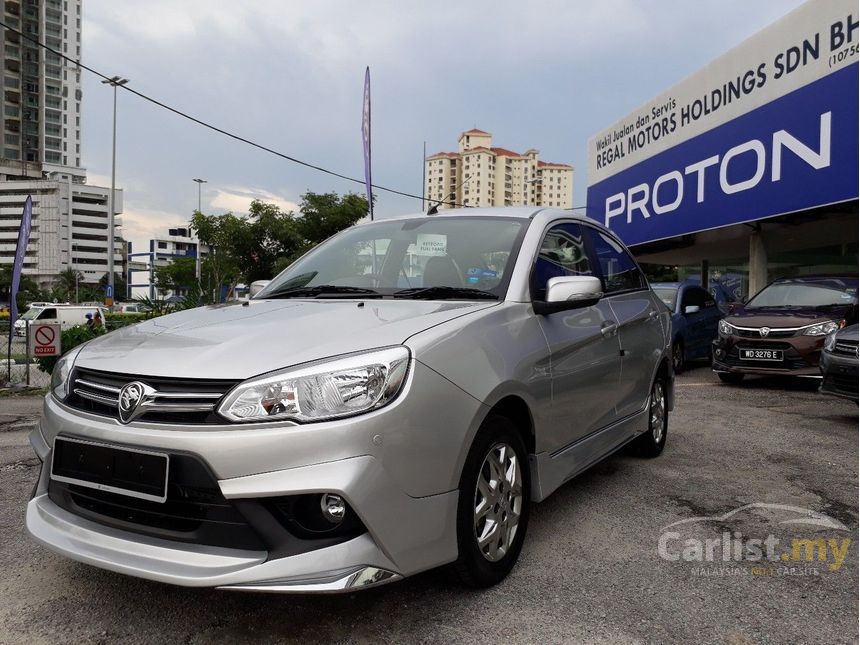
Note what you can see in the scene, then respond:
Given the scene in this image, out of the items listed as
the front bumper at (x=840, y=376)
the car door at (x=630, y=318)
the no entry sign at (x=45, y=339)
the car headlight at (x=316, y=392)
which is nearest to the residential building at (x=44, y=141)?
the no entry sign at (x=45, y=339)

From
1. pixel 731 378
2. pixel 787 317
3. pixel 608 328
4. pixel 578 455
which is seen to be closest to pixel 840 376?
pixel 787 317

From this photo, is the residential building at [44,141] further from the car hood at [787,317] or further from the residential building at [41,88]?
the car hood at [787,317]

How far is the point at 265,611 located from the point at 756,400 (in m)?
6.80

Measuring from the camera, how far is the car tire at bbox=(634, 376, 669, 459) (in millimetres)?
4625

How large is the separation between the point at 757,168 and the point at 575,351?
10.7 meters

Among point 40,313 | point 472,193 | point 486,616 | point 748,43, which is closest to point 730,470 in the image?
point 486,616

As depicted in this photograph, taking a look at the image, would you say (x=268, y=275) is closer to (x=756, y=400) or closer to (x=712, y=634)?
(x=756, y=400)

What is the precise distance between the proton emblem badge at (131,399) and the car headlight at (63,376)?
412mm

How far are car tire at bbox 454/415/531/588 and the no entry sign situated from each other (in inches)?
326

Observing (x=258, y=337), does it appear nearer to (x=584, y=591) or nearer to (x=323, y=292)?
(x=323, y=292)

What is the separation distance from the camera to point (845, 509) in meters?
3.73

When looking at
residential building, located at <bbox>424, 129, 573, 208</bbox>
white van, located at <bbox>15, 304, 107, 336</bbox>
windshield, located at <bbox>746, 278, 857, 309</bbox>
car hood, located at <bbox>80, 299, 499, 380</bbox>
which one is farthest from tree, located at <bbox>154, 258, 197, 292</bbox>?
car hood, located at <bbox>80, 299, 499, 380</bbox>

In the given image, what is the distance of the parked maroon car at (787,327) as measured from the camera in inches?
319

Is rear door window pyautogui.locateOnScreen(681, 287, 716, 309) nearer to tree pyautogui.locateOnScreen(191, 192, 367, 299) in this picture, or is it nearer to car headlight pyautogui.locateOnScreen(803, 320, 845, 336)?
car headlight pyautogui.locateOnScreen(803, 320, 845, 336)
